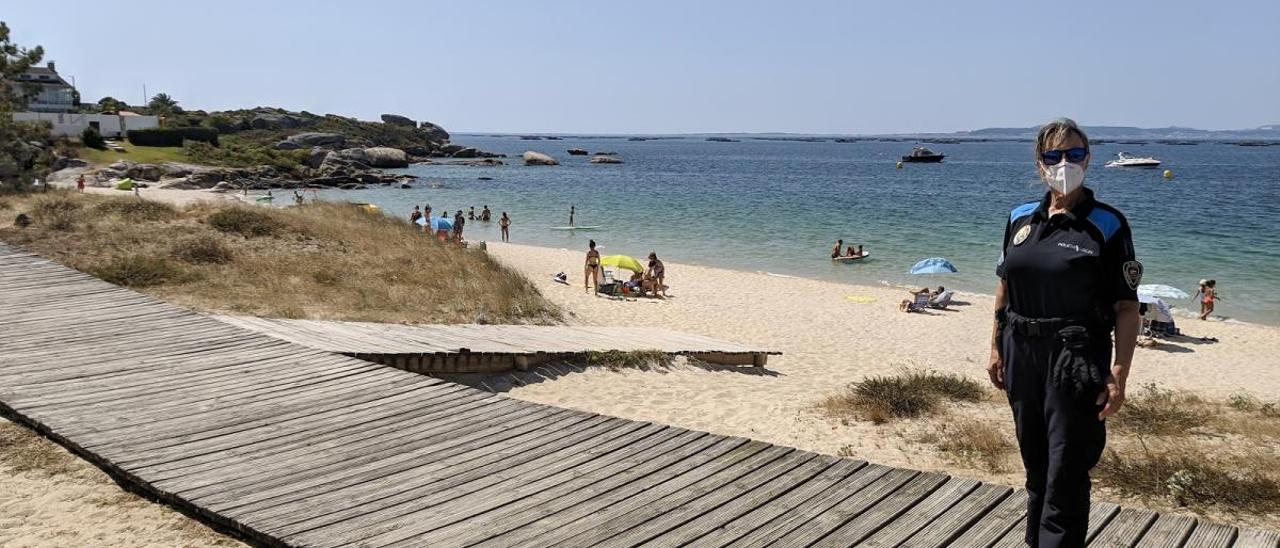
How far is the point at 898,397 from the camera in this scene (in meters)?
10.3

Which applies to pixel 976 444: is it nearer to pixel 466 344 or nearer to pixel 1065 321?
pixel 466 344

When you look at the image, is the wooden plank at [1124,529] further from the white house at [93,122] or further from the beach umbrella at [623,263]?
the white house at [93,122]

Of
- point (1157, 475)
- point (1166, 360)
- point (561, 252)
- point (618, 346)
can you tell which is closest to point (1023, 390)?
point (1157, 475)

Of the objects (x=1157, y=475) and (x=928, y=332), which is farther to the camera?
(x=928, y=332)

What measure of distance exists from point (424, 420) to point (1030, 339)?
13.5ft

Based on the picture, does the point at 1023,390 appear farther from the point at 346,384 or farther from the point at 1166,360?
the point at 1166,360

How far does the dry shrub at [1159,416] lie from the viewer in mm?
9359

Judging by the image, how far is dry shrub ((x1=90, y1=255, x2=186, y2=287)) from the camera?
39.6 ft

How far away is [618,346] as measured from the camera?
468 inches

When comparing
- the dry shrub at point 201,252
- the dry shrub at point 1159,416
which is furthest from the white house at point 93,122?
the dry shrub at point 1159,416

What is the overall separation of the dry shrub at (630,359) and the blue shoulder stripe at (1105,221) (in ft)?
26.3

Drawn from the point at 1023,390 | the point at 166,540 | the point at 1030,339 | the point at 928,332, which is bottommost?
the point at 928,332

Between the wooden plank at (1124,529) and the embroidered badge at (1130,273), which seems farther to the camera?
the wooden plank at (1124,529)

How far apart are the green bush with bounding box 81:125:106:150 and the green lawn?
32.0 inches
